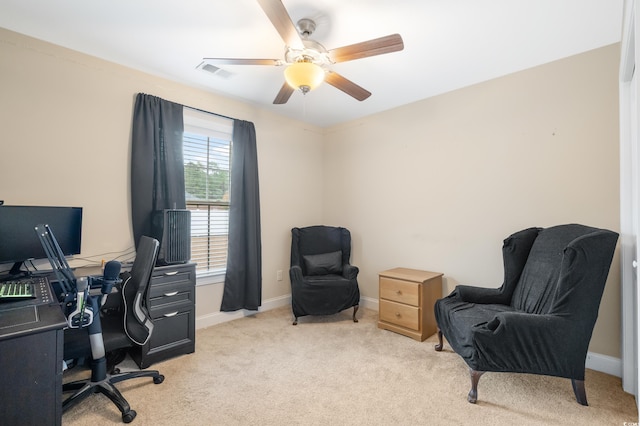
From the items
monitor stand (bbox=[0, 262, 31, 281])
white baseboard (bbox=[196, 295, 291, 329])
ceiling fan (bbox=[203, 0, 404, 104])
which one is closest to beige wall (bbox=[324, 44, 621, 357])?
→ white baseboard (bbox=[196, 295, 291, 329])

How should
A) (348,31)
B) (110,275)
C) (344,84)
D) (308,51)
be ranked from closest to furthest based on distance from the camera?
(110,275) → (308,51) → (348,31) → (344,84)

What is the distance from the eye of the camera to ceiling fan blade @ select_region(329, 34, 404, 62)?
168 cm

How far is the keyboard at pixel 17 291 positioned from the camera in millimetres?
1418

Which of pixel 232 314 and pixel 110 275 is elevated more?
pixel 110 275

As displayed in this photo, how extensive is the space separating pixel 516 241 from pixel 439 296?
0.99 metres

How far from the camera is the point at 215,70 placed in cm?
273

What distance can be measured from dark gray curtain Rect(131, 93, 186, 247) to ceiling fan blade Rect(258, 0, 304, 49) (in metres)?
1.66

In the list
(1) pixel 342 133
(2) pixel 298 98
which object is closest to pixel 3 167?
(2) pixel 298 98

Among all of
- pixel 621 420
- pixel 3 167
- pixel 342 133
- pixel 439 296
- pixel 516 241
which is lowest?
pixel 621 420

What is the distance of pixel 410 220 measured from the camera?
11.3 feet

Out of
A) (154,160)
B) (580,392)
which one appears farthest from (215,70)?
(580,392)

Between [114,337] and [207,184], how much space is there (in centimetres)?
185

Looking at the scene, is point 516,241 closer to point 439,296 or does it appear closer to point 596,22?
point 439,296

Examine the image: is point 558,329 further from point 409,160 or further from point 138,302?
point 138,302
